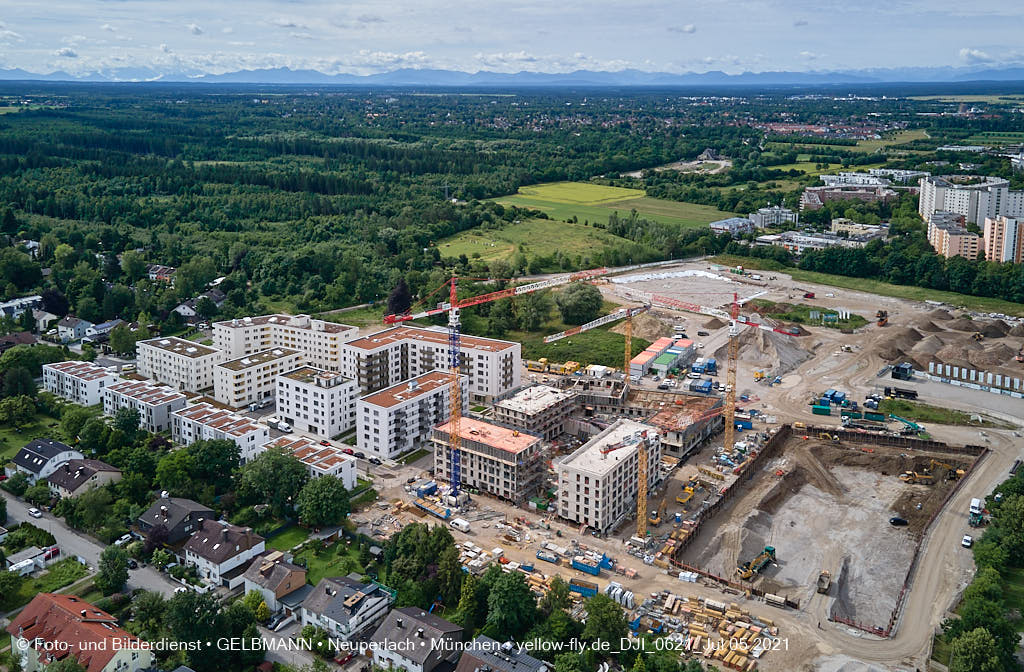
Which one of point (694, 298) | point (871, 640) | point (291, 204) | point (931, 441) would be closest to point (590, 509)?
point (871, 640)

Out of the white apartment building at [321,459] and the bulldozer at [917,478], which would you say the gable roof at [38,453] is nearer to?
the white apartment building at [321,459]

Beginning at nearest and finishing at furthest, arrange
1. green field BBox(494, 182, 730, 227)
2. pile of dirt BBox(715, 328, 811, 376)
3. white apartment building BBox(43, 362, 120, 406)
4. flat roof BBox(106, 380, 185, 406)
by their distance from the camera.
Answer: flat roof BBox(106, 380, 185, 406)
white apartment building BBox(43, 362, 120, 406)
pile of dirt BBox(715, 328, 811, 376)
green field BBox(494, 182, 730, 227)

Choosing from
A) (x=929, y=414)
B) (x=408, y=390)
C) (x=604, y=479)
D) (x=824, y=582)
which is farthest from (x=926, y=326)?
(x=408, y=390)

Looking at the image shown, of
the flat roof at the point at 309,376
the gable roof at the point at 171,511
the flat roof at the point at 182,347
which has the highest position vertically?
the flat roof at the point at 182,347

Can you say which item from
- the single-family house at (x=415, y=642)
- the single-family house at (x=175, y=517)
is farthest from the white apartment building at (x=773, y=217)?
the single-family house at (x=415, y=642)

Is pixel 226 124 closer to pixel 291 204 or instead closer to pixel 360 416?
pixel 291 204

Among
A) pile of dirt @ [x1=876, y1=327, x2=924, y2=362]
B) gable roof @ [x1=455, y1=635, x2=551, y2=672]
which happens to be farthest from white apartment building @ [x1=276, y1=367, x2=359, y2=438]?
pile of dirt @ [x1=876, y1=327, x2=924, y2=362]

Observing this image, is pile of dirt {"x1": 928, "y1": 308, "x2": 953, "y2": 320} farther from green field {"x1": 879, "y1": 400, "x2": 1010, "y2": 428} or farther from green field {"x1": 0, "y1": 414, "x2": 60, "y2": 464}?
green field {"x1": 0, "y1": 414, "x2": 60, "y2": 464}
